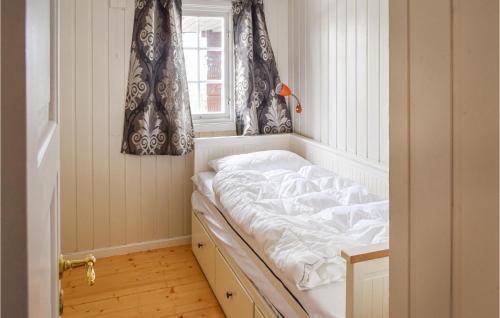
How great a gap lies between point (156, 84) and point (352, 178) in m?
1.63

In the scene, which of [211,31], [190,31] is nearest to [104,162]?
[190,31]

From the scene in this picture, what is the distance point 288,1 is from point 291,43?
0.36 metres

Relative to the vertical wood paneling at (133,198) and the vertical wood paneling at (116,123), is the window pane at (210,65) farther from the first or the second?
the vertical wood paneling at (133,198)

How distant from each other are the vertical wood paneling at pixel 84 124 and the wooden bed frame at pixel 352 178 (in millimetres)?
824

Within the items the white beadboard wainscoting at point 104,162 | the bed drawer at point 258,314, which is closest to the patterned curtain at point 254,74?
the white beadboard wainscoting at point 104,162

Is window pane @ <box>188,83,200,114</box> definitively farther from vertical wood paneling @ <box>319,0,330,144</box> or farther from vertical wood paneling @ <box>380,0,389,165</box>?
vertical wood paneling @ <box>380,0,389,165</box>

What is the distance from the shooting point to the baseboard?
3.42 m

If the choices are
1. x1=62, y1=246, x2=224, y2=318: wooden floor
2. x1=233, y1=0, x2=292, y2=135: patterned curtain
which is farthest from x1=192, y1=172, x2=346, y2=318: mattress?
x1=233, y1=0, x2=292, y2=135: patterned curtain

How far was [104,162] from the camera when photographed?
342 cm

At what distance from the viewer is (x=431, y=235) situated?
68 centimetres

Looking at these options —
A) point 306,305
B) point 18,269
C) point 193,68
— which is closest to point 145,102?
point 193,68

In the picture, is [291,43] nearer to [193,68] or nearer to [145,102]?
[193,68]

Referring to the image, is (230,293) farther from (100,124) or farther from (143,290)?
(100,124)

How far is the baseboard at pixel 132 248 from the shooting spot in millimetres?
3424
